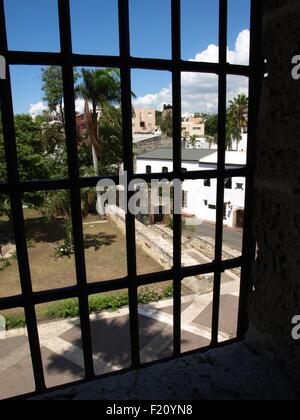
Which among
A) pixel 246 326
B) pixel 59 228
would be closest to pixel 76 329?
pixel 246 326

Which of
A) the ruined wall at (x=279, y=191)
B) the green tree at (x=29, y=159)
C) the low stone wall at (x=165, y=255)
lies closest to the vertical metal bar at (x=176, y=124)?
the ruined wall at (x=279, y=191)

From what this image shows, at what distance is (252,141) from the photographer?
4.78 ft

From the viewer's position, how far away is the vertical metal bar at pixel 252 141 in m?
1.38

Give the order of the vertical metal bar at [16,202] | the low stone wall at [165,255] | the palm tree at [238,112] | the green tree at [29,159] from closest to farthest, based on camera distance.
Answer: the vertical metal bar at [16,202] < the low stone wall at [165,255] < the green tree at [29,159] < the palm tree at [238,112]

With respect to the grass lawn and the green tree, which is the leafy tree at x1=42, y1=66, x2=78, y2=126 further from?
the grass lawn

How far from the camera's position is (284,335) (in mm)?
1312

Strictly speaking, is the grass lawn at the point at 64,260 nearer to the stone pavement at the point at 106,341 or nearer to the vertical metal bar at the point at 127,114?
the stone pavement at the point at 106,341

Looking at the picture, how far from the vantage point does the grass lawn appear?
12.2m

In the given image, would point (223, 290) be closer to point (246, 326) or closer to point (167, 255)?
point (167, 255)

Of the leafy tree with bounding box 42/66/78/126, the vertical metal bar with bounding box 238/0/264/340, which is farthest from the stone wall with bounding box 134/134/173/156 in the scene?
the vertical metal bar with bounding box 238/0/264/340

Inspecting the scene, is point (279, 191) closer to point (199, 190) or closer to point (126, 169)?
point (126, 169)

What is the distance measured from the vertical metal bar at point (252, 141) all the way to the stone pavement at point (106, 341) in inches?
251

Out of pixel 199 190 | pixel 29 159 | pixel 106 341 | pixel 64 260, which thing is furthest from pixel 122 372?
pixel 199 190

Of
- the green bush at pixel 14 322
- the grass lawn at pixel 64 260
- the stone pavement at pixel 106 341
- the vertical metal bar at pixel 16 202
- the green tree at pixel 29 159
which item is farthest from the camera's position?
the green tree at pixel 29 159
